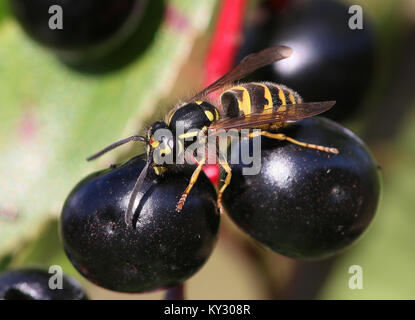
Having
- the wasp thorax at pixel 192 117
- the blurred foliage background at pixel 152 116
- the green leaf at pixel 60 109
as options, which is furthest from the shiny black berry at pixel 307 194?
the green leaf at pixel 60 109

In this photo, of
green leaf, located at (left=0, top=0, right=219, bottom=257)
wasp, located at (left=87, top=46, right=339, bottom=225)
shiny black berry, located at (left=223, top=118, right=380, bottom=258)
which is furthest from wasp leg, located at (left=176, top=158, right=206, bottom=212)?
green leaf, located at (left=0, top=0, right=219, bottom=257)

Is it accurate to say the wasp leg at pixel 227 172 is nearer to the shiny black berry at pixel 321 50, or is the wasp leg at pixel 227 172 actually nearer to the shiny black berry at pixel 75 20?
the shiny black berry at pixel 321 50

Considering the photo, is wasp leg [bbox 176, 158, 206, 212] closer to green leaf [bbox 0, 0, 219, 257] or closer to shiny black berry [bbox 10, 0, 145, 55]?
green leaf [bbox 0, 0, 219, 257]

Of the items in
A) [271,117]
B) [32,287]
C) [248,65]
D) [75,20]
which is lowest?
[32,287]

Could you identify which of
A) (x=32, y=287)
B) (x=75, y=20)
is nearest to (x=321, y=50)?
(x=75, y=20)

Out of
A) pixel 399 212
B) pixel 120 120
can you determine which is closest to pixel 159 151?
pixel 120 120

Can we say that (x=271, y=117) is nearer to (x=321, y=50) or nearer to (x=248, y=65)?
(x=248, y=65)
